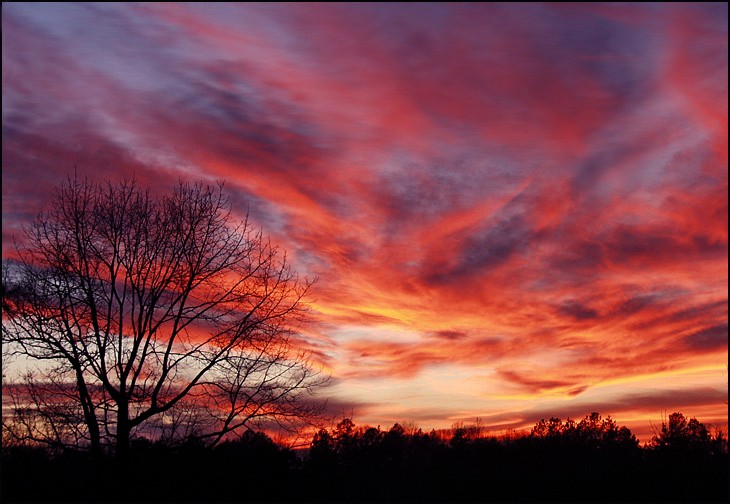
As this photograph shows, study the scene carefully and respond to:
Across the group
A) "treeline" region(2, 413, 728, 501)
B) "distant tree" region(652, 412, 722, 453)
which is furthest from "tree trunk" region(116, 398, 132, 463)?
"distant tree" region(652, 412, 722, 453)

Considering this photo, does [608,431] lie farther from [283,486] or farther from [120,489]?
[120,489]

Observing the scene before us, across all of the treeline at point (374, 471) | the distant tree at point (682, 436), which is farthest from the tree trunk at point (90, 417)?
the distant tree at point (682, 436)

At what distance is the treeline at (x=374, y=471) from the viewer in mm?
→ 16672

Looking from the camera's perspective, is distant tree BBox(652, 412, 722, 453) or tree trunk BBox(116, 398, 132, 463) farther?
distant tree BBox(652, 412, 722, 453)

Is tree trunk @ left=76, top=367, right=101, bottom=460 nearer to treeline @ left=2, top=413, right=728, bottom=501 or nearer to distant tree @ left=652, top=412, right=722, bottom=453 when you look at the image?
treeline @ left=2, top=413, right=728, bottom=501

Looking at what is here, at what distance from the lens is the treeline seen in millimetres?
16672

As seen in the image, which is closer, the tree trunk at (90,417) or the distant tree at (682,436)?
the tree trunk at (90,417)

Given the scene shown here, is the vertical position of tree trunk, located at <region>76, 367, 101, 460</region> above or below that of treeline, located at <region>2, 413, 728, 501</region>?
above

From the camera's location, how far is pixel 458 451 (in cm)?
3288

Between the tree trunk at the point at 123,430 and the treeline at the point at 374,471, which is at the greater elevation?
the tree trunk at the point at 123,430

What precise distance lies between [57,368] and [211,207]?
589 cm

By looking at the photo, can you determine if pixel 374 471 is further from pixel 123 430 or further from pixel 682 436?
pixel 682 436

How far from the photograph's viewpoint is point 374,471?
2725cm

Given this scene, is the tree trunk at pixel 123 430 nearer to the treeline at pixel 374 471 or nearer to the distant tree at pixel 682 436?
the treeline at pixel 374 471
